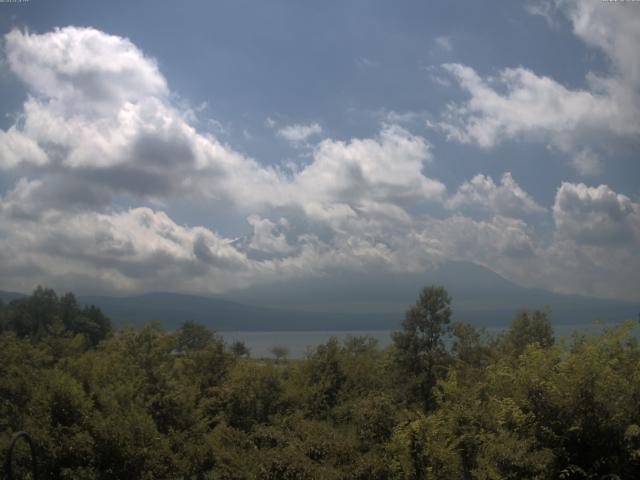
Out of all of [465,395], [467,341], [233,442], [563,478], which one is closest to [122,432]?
[233,442]

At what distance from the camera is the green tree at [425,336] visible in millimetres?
40375

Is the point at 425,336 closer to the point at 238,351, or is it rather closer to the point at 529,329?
the point at 529,329

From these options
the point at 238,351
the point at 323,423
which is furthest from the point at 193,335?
the point at 323,423

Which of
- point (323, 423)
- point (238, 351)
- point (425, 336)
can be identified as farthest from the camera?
point (238, 351)

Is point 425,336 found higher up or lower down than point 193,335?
higher up

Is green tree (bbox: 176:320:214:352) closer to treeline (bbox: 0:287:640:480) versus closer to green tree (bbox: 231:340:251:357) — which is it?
green tree (bbox: 231:340:251:357)

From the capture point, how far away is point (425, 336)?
4134cm

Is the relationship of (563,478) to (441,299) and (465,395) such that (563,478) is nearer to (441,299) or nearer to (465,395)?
(465,395)

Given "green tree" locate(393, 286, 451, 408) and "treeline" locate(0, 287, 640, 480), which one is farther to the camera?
"green tree" locate(393, 286, 451, 408)

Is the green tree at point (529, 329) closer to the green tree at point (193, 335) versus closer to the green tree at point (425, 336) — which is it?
the green tree at point (425, 336)

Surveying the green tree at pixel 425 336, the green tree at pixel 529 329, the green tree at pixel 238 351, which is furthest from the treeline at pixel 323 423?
the green tree at pixel 529 329

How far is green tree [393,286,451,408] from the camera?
40375 millimetres

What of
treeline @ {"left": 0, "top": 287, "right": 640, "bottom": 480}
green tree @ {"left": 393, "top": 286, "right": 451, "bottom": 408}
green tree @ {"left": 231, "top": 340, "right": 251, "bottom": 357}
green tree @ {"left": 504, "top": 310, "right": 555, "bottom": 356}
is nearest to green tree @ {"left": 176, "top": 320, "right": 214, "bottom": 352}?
green tree @ {"left": 231, "top": 340, "right": 251, "bottom": 357}

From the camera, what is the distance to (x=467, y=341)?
146ft
